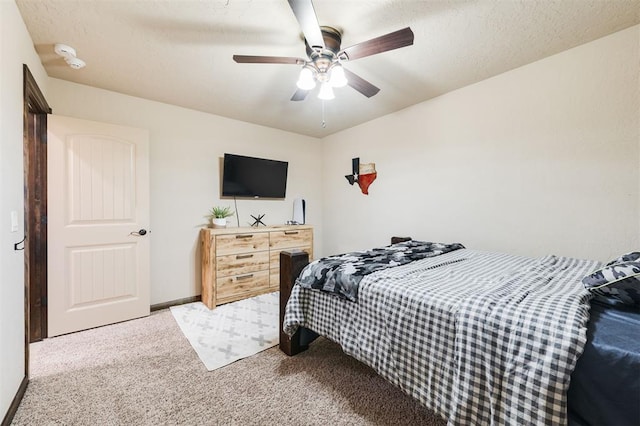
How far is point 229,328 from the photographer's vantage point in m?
2.46

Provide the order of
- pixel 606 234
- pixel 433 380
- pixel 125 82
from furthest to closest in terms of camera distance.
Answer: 1. pixel 125 82
2. pixel 606 234
3. pixel 433 380

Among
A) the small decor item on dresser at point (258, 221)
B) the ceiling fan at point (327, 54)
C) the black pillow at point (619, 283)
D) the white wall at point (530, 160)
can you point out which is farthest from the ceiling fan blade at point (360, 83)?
the small decor item on dresser at point (258, 221)

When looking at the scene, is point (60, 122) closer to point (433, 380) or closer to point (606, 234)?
point (433, 380)

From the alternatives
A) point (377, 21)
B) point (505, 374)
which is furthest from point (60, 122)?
point (505, 374)

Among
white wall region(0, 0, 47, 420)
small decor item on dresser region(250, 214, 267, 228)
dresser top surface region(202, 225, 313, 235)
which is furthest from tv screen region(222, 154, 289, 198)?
white wall region(0, 0, 47, 420)

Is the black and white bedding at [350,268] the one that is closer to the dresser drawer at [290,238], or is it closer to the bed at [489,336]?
the bed at [489,336]

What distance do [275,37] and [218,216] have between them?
2111 millimetres

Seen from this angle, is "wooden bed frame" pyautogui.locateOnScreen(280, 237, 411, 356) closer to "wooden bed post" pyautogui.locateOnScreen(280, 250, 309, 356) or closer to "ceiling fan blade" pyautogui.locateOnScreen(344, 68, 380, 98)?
"wooden bed post" pyautogui.locateOnScreen(280, 250, 309, 356)

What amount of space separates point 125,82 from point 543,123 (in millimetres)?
3816

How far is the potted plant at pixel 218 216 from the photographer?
3214mm

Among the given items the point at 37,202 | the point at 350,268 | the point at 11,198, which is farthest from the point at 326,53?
the point at 37,202

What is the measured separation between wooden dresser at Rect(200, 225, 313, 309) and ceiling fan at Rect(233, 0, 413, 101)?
186 cm

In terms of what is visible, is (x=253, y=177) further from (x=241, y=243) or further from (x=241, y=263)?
(x=241, y=263)

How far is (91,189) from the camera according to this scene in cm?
249
